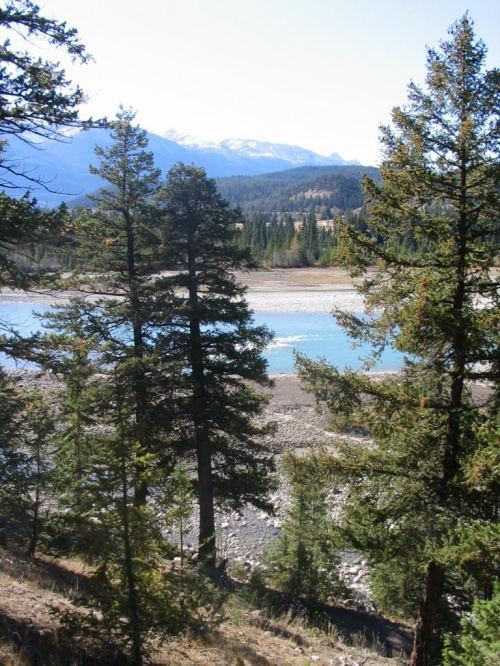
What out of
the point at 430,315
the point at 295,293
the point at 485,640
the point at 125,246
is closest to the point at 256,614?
the point at 485,640

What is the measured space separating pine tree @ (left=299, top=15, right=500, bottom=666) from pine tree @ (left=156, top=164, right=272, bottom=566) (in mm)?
5714

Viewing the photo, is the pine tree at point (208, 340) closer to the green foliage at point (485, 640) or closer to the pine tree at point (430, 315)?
the pine tree at point (430, 315)

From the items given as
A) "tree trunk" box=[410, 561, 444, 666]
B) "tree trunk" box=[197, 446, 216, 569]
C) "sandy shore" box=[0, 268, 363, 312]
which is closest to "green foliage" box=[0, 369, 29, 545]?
"tree trunk" box=[197, 446, 216, 569]

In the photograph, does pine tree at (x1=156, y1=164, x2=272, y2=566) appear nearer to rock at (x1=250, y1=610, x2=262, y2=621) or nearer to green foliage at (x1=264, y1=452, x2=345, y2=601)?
green foliage at (x1=264, y1=452, x2=345, y2=601)

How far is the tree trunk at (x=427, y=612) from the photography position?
6875 millimetres

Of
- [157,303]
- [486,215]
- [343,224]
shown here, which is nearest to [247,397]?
[157,303]

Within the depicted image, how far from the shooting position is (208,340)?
12781mm

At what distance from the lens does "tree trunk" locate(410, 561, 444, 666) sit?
6.88 metres

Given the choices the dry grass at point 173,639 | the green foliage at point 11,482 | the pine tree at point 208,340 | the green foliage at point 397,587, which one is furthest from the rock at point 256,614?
the green foliage at point 11,482

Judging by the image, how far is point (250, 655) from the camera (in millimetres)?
7391

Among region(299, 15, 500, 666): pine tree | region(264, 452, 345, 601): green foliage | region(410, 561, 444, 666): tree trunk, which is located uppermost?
region(299, 15, 500, 666): pine tree

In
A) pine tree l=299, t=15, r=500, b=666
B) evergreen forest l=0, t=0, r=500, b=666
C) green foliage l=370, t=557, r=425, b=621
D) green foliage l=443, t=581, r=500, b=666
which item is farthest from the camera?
green foliage l=370, t=557, r=425, b=621

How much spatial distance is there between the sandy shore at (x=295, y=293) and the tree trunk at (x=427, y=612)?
149 ft

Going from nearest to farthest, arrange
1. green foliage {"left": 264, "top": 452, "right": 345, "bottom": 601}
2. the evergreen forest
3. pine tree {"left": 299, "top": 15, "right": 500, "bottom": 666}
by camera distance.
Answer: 1. the evergreen forest
2. pine tree {"left": 299, "top": 15, "right": 500, "bottom": 666}
3. green foliage {"left": 264, "top": 452, "right": 345, "bottom": 601}
